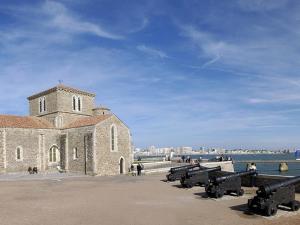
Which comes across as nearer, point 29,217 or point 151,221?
point 151,221

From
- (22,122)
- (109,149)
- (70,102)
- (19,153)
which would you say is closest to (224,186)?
(109,149)

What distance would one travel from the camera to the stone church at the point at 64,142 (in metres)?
29.5

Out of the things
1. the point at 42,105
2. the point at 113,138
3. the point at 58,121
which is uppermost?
the point at 42,105

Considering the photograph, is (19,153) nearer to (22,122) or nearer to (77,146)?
(22,122)

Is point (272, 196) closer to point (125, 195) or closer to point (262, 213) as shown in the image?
point (262, 213)

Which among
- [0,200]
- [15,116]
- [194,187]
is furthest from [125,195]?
[15,116]

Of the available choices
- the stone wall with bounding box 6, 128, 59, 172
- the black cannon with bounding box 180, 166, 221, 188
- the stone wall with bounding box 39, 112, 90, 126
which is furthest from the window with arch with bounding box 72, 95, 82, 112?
the black cannon with bounding box 180, 166, 221, 188

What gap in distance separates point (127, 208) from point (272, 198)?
530 cm

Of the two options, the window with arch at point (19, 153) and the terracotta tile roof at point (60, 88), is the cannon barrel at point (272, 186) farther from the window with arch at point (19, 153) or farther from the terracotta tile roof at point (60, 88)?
the terracotta tile roof at point (60, 88)

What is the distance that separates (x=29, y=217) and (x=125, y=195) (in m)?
5.46

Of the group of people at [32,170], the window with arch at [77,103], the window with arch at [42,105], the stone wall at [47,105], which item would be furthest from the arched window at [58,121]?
the group of people at [32,170]

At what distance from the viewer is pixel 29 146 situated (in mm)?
31141

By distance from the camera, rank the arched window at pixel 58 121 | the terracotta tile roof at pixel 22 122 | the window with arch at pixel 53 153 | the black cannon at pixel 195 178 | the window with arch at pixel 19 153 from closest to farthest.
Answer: the black cannon at pixel 195 178
the window with arch at pixel 19 153
the terracotta tile roof at pixel 22 122
the window with arch at pixel 53 153
the arched window at pixel 58 121

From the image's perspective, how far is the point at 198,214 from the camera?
38.0 feet
